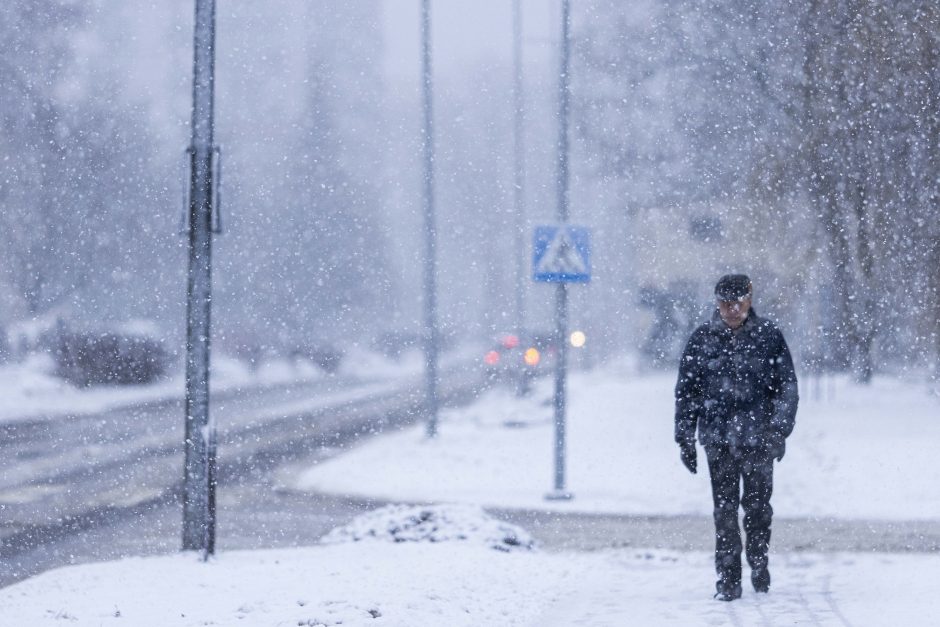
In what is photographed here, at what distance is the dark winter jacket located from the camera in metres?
7.84

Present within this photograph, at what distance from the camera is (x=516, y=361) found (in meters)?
33.1

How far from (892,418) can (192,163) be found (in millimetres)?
16977

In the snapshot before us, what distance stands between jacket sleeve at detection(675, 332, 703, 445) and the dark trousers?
175mm

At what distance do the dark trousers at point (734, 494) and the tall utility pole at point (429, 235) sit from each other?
1353 centimetres

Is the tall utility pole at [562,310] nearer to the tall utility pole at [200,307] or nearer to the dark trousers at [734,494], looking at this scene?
the tall utility pole at [200,307]

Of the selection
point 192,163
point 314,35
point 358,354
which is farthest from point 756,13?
point 358,354

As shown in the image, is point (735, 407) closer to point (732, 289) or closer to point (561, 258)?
point (732, 289)

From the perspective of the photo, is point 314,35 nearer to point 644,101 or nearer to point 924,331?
point 644,101

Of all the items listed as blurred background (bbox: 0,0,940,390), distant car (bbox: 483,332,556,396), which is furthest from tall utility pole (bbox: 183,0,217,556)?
distant car (bbox: 483,332,556,396)

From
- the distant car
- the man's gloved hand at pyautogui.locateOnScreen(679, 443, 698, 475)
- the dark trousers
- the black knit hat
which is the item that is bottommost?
the distant car

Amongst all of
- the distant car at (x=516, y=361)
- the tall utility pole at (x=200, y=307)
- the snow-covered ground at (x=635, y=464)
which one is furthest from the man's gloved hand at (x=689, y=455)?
the distant car at (x=516, y=361)

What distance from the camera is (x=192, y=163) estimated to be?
9.79 metres

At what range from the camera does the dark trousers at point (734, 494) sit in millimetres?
7902

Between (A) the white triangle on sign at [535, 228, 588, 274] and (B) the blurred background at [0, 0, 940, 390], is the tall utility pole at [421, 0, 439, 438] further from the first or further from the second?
(A) the white triangle on sign at [535, 228, 588, 274]
